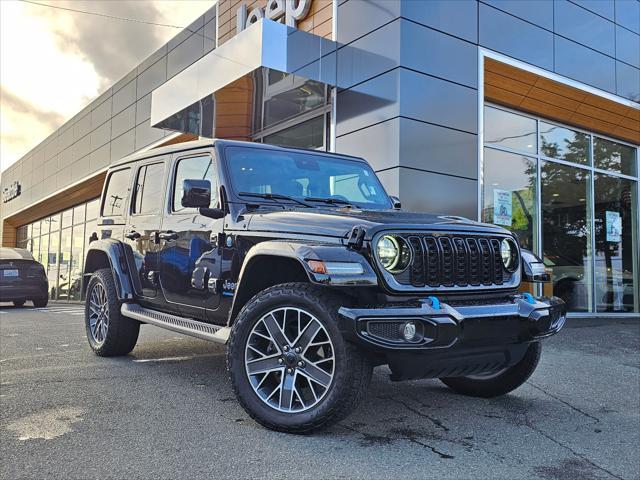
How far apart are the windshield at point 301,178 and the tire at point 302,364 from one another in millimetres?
1167

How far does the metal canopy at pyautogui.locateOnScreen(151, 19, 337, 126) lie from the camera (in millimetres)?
9062

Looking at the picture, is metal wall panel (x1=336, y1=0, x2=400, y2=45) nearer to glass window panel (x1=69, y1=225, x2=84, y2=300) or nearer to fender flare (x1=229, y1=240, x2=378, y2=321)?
fender flare (x1=229, y1=240, x2=378, y2=321)

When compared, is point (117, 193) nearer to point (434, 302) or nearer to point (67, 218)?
point (434, 302)

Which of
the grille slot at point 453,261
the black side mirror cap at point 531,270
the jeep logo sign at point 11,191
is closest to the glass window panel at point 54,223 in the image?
the jeep logo sign at point 11,191

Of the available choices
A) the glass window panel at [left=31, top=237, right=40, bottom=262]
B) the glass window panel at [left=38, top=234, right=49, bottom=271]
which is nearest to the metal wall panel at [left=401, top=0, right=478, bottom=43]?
the glass window panel at [left=38, top=234, right=49, bottom=271]

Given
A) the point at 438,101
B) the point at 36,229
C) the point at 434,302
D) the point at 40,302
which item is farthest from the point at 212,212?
the point at 36,229

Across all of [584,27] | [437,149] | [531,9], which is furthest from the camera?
[584,27]

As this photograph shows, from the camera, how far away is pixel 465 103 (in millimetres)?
9766

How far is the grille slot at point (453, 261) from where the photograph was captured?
331cm

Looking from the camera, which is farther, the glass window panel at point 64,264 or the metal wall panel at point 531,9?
A: the glass window panel at point 64,264

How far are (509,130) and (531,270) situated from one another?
844 centimetres

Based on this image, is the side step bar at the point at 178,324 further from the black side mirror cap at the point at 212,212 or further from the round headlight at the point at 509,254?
the round headlight at the point at 509,254

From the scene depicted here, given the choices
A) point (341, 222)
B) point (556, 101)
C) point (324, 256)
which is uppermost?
point (556, 101)

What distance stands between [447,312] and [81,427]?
2.30 metres
